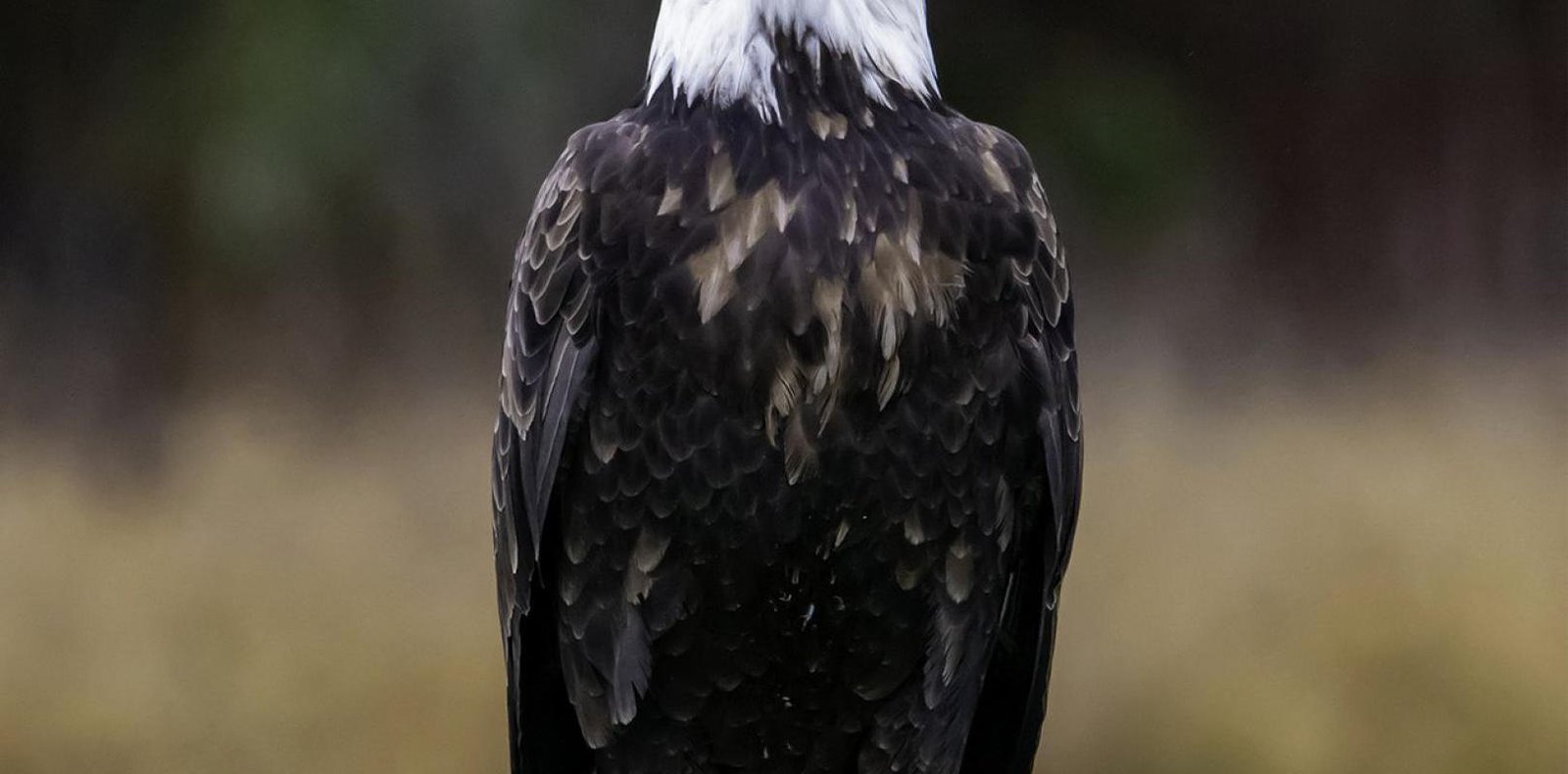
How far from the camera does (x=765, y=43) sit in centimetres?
192

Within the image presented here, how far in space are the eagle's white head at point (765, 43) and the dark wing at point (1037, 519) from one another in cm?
17

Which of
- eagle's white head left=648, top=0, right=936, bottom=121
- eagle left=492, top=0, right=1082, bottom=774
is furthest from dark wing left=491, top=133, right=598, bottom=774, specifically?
eagle's white head left=648, top=0, right=936, bottom=121


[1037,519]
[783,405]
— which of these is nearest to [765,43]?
[783,405]

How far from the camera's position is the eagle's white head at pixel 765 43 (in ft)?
6.29

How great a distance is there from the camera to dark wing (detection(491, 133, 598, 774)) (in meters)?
1.89

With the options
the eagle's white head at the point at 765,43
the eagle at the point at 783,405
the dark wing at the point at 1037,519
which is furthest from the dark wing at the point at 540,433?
the dark wing at the point at 1037,519

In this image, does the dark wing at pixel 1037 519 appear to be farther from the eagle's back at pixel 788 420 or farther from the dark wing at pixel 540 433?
the dark wing at pixel 540 433

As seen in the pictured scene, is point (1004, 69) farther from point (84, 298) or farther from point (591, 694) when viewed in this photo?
point (84, 298)

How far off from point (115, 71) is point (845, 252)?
178cm

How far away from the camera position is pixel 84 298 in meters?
3.00

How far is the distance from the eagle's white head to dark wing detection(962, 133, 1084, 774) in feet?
0.55

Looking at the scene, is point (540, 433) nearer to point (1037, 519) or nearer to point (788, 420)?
point (788, 420)

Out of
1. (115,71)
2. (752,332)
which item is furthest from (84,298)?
(752,332)

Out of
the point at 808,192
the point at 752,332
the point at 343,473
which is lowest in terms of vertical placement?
the point at 343,473
